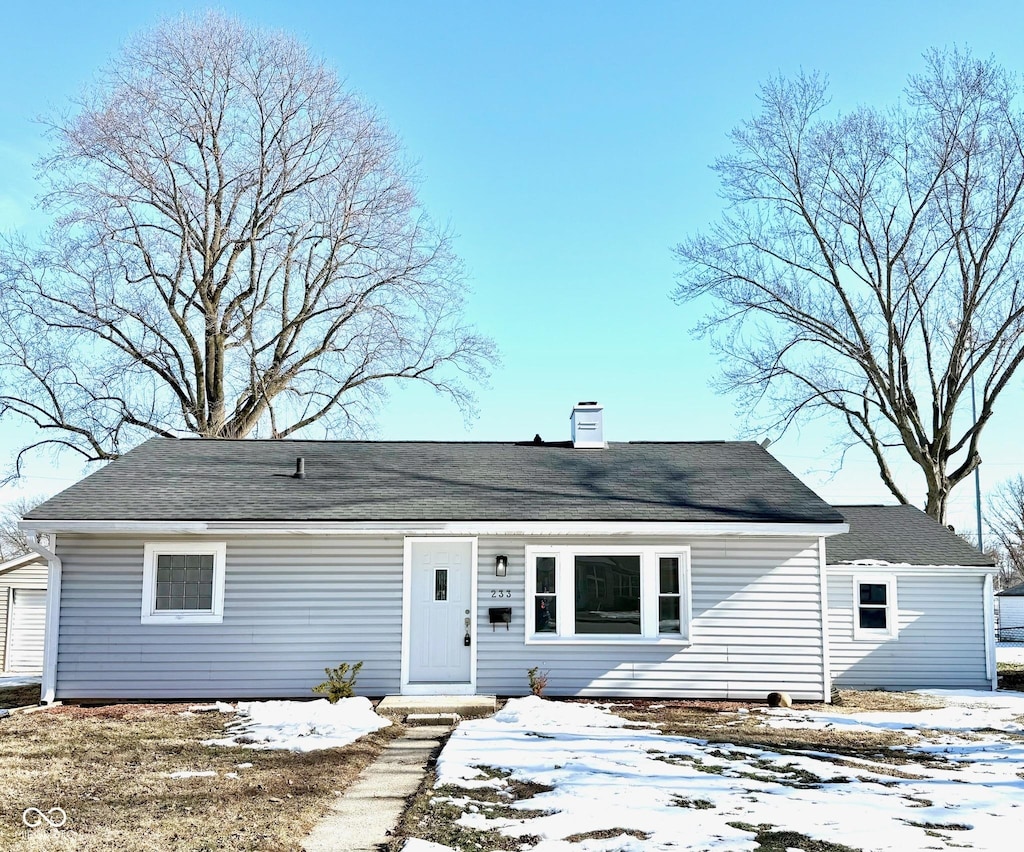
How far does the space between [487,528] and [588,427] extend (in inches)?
173

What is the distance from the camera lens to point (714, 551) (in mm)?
12180

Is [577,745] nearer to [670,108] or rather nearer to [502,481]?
[502,481]

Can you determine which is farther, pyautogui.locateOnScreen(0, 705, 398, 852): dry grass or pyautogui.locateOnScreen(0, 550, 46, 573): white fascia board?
pyautogui.locateOnScreen(0, 550, 46, 573): white fascia board

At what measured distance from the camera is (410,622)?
39.4 ft

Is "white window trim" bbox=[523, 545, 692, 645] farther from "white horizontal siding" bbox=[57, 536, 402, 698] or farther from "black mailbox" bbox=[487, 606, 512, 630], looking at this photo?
"white horizontal siding" bbox=[57, 536, 402, 698]

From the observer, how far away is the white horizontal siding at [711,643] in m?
11.9

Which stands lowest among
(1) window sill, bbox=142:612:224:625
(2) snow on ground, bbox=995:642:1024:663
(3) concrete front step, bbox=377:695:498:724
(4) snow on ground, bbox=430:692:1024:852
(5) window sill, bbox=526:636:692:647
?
(2) snow on ground, bbox=995:642:1024:663

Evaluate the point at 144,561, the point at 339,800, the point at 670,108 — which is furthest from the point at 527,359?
the point at 339,800

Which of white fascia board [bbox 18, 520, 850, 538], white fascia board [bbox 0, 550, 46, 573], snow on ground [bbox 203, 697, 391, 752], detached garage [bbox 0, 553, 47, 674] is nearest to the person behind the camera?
snow on ground [bbox 203, 697, 391, 752]

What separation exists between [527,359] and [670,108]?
29.3ft

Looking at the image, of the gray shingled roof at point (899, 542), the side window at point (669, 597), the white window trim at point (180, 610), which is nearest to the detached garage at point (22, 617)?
the white window trim at point (180, 610)

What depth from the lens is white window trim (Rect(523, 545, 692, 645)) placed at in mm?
11977

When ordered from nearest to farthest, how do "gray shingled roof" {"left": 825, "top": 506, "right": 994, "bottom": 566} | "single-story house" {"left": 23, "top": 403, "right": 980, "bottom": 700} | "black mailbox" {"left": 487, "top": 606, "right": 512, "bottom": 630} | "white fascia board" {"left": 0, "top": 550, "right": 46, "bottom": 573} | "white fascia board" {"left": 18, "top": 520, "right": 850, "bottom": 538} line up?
"white fascia board" {"left": 18, "top": 520, "right": 850, "bottom": 538}
"single-story house" {"left": 23, "top": 403, "right": 980, "bottom": 700}
"black mailbox" {"left": 487, "top": 606, "right": 512, "bottom": 630}
"gray shingled roof" {"left": 825, "top": 506, "right": 994, "bottom": 566}
"white fascia board" {"left": 0, "top": 550, "right": 46, "bottom": 573}

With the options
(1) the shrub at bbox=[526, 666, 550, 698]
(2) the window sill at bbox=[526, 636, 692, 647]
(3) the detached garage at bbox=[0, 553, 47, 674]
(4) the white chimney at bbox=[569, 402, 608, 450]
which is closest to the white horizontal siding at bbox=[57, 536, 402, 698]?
(1) the shrub at bbox=[526, 666, 550, 698]
